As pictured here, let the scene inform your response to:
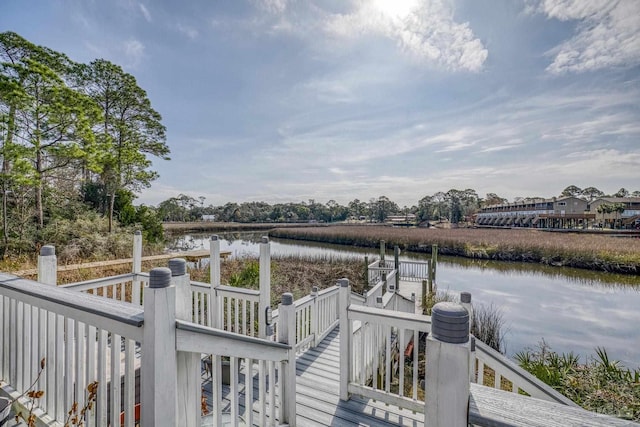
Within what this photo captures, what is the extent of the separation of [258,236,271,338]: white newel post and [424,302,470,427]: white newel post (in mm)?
2387

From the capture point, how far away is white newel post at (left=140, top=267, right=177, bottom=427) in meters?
0.89

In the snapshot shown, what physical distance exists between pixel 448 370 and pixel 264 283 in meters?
2.60

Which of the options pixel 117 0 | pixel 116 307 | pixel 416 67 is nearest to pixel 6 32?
pixel 117 0

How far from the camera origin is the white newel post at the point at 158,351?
2.91 ft

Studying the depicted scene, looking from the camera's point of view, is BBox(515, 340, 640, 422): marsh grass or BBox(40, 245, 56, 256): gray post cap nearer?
BBox(40, 245, 56, 256): gray post cap

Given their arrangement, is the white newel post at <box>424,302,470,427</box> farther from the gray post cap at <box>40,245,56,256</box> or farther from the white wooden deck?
the gray post cap at <box>40,245,56,256</box>

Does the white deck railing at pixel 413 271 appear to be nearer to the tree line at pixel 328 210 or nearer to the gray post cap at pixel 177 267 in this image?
the gray post cap at pixel 177 267

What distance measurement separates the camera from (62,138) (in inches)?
377

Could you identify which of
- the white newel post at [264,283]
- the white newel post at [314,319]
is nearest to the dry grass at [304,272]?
the white newel post at [314,319]

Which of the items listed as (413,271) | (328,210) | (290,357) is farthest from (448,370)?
(328,210)

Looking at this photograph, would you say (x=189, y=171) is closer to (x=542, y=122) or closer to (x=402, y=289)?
(x=402, y=289)

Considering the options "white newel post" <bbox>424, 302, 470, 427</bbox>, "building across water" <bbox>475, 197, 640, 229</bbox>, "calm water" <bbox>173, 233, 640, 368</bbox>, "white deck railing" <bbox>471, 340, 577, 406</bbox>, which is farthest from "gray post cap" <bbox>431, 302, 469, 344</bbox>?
"building across water" <bbox>475, 197, 640, 229</bbox>

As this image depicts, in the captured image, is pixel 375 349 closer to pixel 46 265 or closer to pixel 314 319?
pixel 314 319

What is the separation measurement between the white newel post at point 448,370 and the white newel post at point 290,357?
1291 mm
